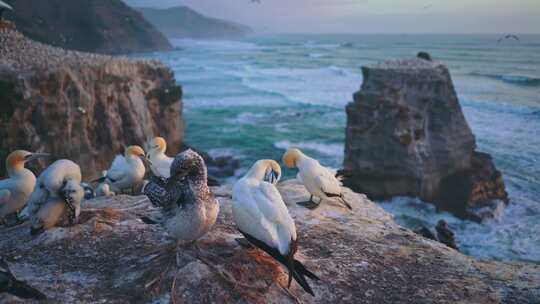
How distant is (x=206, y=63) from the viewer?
6994 cm

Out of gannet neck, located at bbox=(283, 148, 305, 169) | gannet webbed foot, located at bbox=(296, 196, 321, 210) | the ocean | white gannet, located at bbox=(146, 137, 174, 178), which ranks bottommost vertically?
the ocean

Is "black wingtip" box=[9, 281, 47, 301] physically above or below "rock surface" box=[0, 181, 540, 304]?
above

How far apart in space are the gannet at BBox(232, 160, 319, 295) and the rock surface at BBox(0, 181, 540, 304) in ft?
1.26

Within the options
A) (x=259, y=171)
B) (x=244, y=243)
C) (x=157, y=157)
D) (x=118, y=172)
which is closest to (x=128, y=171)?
(x=118, y=172)

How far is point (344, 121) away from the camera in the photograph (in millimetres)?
34375

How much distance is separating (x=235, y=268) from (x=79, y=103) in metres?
14.2

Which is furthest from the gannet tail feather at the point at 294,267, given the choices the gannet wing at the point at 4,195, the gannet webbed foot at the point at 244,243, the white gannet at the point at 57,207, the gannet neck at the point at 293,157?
the gannet wing at the point at 4,195

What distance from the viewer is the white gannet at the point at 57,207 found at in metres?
5.49

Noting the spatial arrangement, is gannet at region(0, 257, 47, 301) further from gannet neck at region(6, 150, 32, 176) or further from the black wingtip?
gannet neck at region(6, 150, 32, 176)


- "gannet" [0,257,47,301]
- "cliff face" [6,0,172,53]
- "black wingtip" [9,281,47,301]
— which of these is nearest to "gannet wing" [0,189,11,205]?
"gannet" [0,257,47,301]

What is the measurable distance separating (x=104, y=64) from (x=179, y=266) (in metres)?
16.3

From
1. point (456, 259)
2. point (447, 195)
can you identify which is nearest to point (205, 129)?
point (447, 195)

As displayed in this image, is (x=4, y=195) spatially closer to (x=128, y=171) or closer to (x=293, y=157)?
(x=128, y=171)

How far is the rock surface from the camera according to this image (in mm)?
4438
